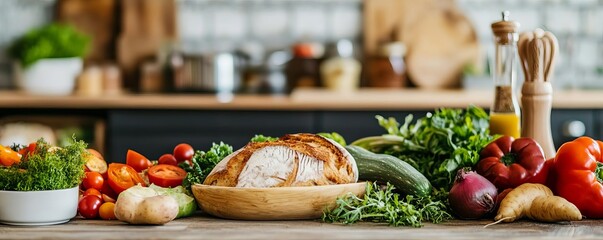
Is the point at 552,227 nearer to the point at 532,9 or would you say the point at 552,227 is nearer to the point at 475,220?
the point at 475,220

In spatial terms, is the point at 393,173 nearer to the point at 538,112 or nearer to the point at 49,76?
the point at 538,112

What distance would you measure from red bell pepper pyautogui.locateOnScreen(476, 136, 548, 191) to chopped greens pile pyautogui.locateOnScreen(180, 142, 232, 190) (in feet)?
2.20

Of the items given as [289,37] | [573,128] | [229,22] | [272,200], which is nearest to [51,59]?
[229,22]

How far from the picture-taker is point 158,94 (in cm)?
525

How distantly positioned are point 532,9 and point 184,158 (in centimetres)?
396

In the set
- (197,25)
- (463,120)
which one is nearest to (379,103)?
(197,25)

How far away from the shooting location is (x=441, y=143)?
2301 mm

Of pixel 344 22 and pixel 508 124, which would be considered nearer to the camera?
pixel 508 124

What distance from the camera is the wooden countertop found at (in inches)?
189

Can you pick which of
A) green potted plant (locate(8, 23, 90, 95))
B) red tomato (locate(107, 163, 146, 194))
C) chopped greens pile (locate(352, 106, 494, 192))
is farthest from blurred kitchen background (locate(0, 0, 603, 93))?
red tomato (locate(107, 163, 146, 194))

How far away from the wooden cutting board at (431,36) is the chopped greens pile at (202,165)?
338cm

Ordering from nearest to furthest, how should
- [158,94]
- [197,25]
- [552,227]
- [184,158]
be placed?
[552,227] < [184,158] < [158,94] < [197,25]

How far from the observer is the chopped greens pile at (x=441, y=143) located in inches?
85.6

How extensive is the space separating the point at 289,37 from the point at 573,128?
6.36 feet
